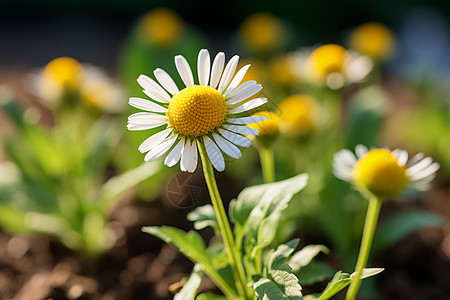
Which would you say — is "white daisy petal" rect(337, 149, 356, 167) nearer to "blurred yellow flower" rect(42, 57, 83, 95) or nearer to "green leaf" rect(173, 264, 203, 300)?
"green leaf" rect(173, 264, 203, 300)

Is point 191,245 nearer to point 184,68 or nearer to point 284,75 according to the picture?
point 184,68

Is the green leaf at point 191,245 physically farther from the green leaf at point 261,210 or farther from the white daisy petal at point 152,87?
the white daisy petal at point 152,87

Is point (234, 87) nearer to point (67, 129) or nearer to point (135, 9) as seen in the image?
point (67, 129)

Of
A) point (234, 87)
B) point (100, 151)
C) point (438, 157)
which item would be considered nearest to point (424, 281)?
point (438, 157)

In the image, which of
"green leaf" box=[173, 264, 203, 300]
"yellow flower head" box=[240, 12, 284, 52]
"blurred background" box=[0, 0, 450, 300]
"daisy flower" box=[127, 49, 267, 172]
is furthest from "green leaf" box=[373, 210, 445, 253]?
"yellow flower head" box=[240, 12, 284, 52]

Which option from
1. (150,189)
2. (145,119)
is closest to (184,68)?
(145,119)
